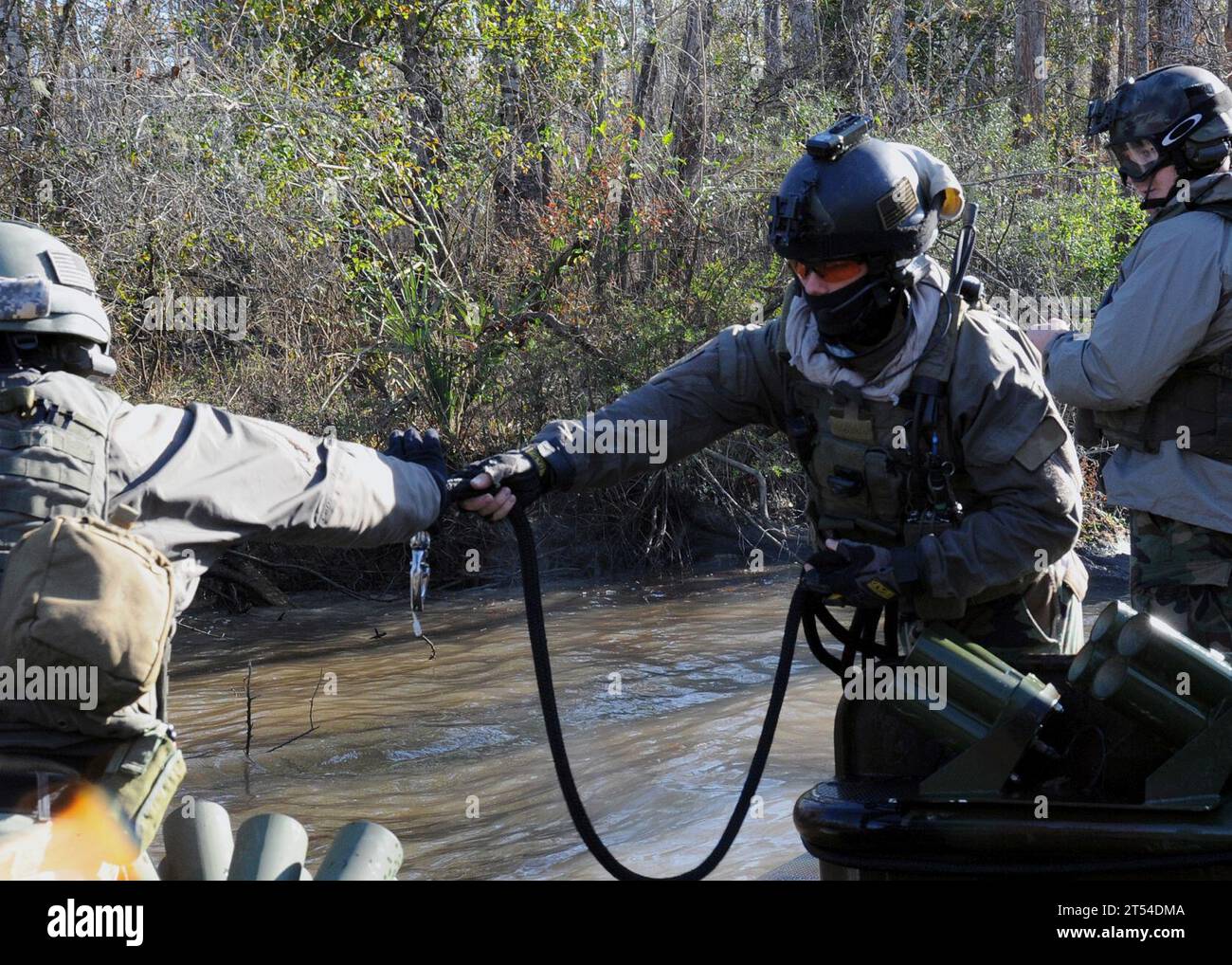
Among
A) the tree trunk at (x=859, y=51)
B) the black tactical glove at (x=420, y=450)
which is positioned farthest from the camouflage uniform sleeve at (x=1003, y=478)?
the tree trunk at (x=859, y=51)

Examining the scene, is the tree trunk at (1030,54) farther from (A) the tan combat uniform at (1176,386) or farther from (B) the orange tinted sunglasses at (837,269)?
(B) the orange tinted sunglasses at (837,269)

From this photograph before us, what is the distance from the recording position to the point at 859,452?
129 inches

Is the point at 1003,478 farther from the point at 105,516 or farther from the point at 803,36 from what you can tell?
the point at 803,36

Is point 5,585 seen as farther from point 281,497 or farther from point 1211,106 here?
point 1211,106

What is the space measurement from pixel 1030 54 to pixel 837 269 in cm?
1747

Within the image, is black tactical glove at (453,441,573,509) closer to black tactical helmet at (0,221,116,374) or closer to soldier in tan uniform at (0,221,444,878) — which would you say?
soldier in tan uniform at (0,221,444,878)

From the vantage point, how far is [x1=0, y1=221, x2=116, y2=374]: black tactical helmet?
9.24 ft

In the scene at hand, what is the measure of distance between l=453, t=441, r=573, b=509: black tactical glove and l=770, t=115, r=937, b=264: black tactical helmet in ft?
2.65

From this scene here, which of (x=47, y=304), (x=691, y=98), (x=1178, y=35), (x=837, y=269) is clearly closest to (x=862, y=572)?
(x=837, y=269)

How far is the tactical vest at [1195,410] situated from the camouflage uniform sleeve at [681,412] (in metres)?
1.04

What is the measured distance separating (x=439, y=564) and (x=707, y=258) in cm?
339

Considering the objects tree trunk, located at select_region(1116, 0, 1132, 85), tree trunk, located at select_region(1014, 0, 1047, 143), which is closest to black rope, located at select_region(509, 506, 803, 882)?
tree trunk, located at select_region(1014, 0, 1047, 143)

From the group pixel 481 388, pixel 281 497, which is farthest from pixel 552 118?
pixel 281 497
